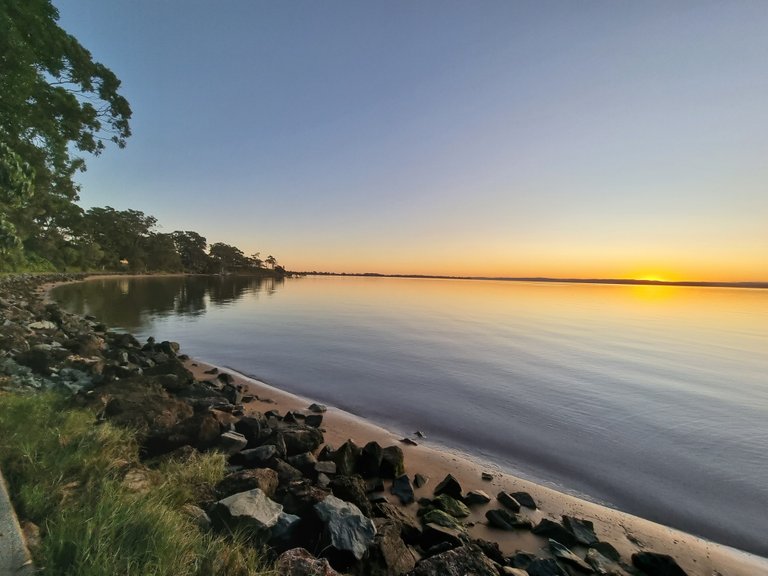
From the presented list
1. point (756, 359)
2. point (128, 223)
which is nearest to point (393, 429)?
point (756, 359)

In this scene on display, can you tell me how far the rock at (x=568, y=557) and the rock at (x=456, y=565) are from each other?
144cm

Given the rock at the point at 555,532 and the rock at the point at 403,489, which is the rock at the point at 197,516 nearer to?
the rock at the point at 403,489

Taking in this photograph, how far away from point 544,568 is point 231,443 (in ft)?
16.7

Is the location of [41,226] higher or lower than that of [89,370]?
higher

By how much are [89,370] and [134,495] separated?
8.41 meters

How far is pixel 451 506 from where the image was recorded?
18.3 feet

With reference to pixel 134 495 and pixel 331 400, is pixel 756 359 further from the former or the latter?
pixel 134 495

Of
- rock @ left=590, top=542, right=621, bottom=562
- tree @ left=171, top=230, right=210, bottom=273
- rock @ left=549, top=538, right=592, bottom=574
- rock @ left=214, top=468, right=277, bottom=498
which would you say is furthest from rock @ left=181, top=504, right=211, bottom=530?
tree @ left=171, top=230, right=210, bottom=273

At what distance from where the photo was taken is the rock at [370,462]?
6309 millimetres

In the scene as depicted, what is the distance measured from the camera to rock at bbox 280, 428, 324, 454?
674cm

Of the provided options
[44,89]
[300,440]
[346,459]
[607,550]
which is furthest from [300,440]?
[44,89]

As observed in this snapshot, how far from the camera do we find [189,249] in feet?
440

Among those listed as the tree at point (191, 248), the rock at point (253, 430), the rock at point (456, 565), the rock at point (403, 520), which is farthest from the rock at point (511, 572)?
the tree at point (191, 248)

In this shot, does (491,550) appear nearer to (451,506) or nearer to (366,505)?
(451,506)
